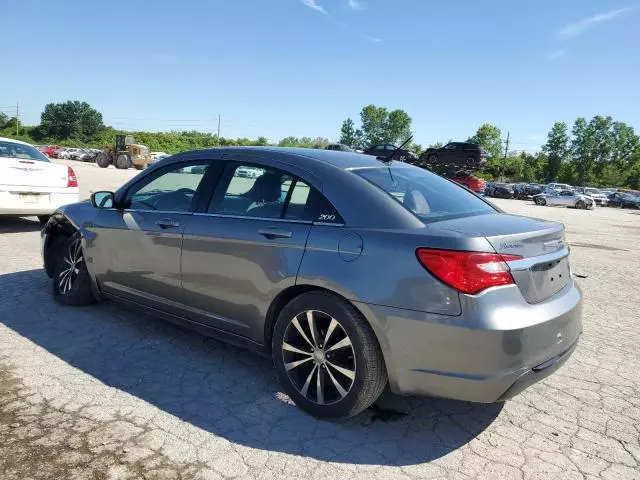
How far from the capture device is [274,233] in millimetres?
3109

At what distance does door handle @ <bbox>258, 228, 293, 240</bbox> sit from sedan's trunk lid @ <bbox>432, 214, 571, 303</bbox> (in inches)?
34.9

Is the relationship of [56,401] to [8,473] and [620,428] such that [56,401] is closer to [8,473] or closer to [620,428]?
[8,473]

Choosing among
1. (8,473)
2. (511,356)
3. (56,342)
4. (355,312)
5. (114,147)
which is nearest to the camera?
(8,473)

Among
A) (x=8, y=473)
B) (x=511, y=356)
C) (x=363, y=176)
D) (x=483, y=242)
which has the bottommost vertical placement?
(x=8, y=473)

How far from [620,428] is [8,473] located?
327cm

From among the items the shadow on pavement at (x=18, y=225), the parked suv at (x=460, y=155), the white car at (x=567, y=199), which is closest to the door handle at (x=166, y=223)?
the shadow on pavement at (x=18, y=225)

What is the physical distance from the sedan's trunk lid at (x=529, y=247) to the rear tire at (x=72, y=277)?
3.39 m

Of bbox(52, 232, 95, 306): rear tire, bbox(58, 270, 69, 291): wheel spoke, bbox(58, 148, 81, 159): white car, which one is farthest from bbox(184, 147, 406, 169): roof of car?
bbox(58, 148, 81, 159): white car

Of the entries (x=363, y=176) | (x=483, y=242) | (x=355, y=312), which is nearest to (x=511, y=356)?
(x=483, y=242)

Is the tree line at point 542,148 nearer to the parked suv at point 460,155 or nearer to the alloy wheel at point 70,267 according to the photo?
the parked suv at point 460,155

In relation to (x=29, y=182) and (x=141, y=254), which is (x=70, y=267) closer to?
(x=141, y=254)

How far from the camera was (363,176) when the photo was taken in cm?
317

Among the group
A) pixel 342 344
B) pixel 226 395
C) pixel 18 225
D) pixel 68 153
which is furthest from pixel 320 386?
pixel 68 153

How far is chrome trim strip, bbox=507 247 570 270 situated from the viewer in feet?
8.43
